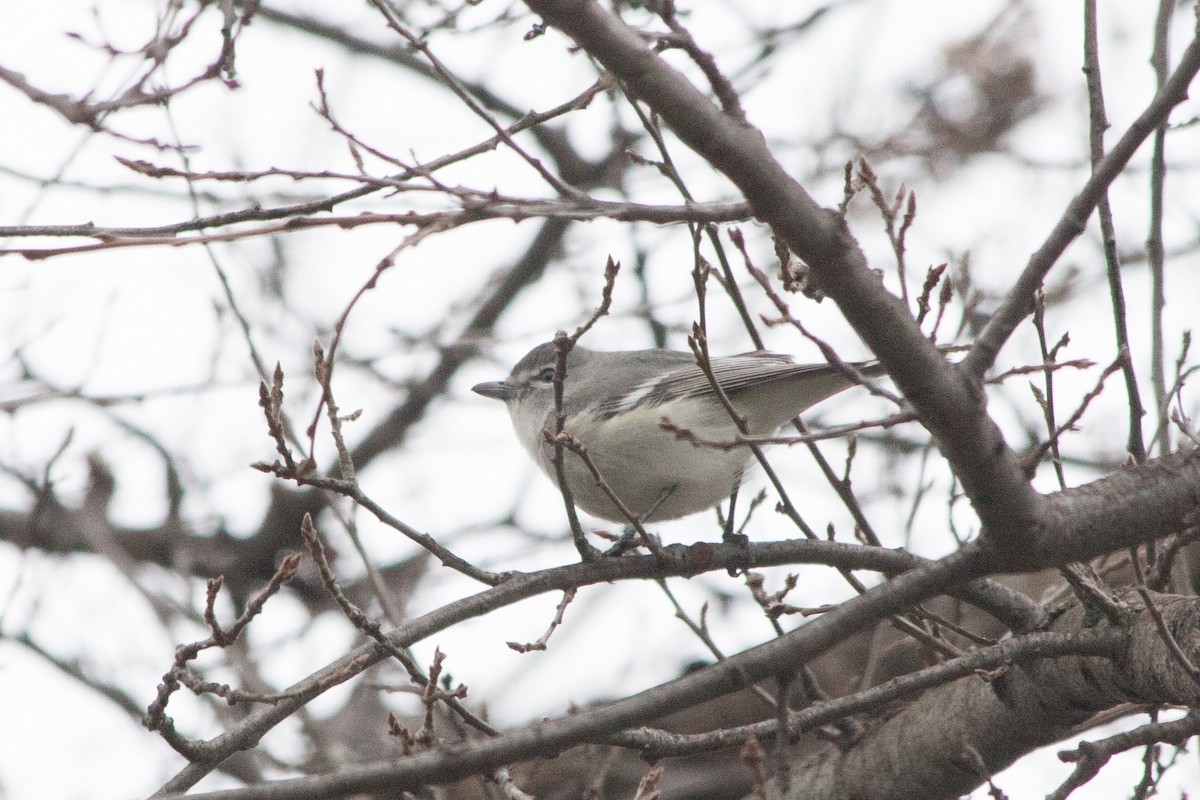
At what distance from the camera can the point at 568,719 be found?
223 cm

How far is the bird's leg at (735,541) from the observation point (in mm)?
3582

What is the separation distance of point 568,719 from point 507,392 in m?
3.47

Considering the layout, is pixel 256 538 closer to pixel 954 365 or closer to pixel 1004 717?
pixel 1004 717

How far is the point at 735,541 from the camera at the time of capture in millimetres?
4020

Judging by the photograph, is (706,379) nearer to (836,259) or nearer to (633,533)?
(633,533)

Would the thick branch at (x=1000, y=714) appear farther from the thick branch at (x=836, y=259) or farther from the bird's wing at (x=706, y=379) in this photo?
the bird's wing at (x=706, y=379)

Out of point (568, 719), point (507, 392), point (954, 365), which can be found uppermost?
point (507, 392)

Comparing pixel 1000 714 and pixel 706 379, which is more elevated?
pixel 706 379

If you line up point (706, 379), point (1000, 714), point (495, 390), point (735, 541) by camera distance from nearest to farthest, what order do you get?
1. point (1000, 714)
2. point (735, 541)
3. point (706, 379)
4. point (495, 390)

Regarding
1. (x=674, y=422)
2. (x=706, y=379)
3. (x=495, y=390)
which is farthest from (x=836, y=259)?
(x=495, y=390)

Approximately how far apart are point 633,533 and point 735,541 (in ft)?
1.15

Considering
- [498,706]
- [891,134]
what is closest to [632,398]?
[498,706]

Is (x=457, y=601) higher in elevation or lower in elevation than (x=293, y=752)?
lower

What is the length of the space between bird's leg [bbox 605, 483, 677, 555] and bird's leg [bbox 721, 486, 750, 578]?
238 mm
